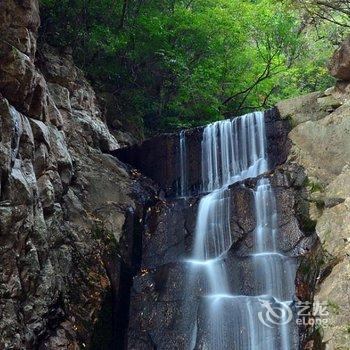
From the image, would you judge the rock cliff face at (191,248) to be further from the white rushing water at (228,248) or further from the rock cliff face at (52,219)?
the rock cliff face at (52,219)

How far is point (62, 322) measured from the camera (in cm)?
772

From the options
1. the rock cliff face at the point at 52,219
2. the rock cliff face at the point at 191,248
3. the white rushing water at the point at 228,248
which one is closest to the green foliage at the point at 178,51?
the rock cliff face at the point at 52,219

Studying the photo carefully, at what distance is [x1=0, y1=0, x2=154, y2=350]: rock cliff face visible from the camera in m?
7.07

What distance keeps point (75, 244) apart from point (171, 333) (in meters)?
2.57

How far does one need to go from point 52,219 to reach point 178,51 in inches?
344

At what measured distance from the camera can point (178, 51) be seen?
15.2 metres

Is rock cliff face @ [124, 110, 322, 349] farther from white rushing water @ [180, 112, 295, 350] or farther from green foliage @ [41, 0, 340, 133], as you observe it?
green foliage @ [41, 0, 340, 133]

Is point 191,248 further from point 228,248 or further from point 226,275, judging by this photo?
point 226,275

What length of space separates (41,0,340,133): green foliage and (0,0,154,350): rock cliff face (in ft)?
9.84

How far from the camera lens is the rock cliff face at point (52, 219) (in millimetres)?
7066

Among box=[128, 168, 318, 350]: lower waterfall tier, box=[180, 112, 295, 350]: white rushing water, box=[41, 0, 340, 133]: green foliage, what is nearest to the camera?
box=[180, 112, 295, 350]: white rushing water

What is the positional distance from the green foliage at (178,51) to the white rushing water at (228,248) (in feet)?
11.1

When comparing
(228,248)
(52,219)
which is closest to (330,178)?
(228,248)

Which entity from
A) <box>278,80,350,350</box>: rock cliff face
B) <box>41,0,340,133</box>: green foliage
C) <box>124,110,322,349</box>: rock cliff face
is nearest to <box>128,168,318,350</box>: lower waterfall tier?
<box>124,110,322,349</box>: rock cliff face
